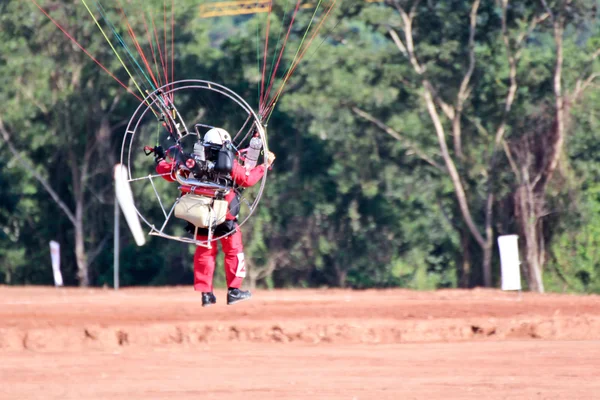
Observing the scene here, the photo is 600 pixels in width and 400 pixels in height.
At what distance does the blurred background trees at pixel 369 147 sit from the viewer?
3331 cm

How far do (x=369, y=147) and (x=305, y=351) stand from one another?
2375cm

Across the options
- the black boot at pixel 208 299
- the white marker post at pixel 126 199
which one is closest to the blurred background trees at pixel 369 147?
the white marker post at pixel 126 199

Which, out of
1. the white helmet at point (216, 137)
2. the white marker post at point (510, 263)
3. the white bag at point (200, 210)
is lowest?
the white marker post at point (510, 263)

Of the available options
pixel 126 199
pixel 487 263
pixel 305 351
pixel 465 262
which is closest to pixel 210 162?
pixel 305 351

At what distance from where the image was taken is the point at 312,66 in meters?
33.8

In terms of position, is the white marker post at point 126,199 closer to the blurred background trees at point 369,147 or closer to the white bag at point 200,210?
the white bag at point 200,210

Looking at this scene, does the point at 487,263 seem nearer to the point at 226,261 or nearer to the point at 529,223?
the point at 529,223

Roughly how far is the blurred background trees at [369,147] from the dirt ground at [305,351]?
48.2 feet

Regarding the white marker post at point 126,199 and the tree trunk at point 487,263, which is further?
the tree trunk at point 487,263

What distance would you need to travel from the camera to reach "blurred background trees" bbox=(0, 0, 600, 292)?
33.3 meters

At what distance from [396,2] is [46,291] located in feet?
46.9

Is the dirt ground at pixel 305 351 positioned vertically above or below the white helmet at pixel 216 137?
below

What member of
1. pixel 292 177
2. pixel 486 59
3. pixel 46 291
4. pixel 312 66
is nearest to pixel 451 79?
pixel 486 59

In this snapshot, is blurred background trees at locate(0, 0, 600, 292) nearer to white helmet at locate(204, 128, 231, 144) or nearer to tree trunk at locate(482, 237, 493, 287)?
tree trunk at locate(482, 237, 493, 287)
